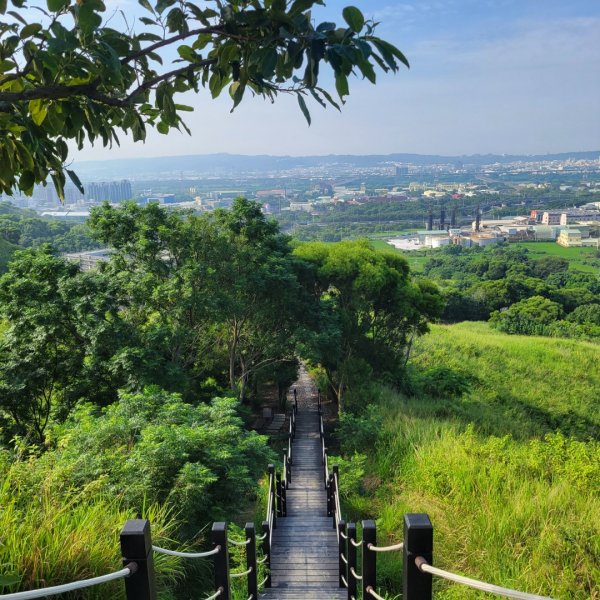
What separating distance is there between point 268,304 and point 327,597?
725cm

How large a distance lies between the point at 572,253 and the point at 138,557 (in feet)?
266

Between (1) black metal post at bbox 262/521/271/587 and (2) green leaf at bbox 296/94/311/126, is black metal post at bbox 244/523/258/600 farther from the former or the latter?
(2) green leaf at bbox 296/94/311/126

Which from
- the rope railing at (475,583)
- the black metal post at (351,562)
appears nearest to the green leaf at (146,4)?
the rope railing at (475,583)

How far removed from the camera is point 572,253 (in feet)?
235

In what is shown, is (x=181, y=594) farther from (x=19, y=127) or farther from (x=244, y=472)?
(x=19, y=127)

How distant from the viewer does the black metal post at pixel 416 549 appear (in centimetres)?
154

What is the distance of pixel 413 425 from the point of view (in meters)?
9.20

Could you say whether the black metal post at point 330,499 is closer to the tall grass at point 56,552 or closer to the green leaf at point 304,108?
the tall grass at point 56,552

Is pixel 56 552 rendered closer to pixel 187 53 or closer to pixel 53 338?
pixel 187 53

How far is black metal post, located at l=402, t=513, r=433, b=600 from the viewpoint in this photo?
154 centimetres

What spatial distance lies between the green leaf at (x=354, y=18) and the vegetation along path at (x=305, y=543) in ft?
15.6

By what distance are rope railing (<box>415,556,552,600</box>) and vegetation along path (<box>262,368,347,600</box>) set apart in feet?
11.9

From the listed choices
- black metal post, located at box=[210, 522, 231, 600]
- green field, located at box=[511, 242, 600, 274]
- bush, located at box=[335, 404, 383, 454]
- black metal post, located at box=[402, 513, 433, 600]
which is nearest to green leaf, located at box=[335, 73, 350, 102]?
black metal post, located at box=[402, 513, 433, 600]

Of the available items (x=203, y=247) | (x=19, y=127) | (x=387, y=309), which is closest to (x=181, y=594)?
(x=19, y=127)
